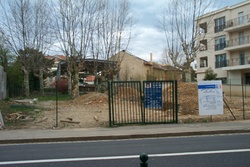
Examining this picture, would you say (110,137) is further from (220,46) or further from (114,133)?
(220,46)

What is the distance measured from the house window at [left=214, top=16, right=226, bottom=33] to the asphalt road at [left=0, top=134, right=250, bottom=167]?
133 feet

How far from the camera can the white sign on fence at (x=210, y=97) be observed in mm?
13664

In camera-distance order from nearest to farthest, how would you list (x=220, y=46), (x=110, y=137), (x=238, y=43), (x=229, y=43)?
(x=110, y=137) < (x=238, y=43) < (x=229, y=43) < (x=220, y=46)

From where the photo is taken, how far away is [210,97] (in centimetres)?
1374

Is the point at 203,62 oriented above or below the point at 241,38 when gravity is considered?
below

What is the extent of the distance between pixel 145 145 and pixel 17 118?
29.0 feet

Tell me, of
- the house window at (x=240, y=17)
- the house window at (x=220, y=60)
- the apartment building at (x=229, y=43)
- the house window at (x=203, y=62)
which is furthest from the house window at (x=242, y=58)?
the house window at (x=203, y=62)

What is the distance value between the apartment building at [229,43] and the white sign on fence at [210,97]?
28.1 meters

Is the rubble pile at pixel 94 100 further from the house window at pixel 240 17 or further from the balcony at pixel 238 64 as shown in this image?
the house window at pixel 240 17

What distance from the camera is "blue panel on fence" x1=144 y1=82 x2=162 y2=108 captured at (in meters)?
13.3

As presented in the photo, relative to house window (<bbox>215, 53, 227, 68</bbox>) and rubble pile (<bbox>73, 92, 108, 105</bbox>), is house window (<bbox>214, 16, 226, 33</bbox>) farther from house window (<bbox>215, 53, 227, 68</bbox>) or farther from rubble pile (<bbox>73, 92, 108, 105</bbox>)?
rubble pile (<bbox>73, 92, 108, 105</bbox>)

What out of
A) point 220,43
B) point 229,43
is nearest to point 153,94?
point 229,43

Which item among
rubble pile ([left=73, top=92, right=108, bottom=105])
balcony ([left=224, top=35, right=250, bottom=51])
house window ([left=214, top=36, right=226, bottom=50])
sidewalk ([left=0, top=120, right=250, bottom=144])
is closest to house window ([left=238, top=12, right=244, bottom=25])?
balcony ([left=224, top=35, right=250, bottom=51])

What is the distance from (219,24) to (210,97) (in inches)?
1490
